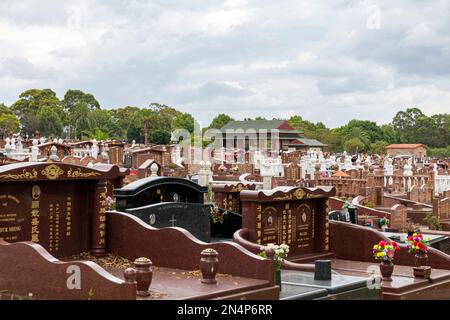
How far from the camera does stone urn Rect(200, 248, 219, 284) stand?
11516 mm

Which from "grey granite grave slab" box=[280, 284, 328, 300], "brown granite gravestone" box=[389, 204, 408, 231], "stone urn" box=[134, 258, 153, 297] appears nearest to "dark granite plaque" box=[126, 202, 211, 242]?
"grey granite grave slab" box=[280, 284, 328, 300]

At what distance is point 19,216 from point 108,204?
452 cm

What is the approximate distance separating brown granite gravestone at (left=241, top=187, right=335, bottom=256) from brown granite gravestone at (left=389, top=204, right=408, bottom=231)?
9.18 m

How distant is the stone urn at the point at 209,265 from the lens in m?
11.5

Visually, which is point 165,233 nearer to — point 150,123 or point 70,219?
point 70,219

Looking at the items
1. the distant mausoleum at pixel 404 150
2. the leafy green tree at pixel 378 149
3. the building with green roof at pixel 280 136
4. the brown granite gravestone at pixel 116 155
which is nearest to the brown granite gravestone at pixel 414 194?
the brown granite gravestone at pixel 116 155

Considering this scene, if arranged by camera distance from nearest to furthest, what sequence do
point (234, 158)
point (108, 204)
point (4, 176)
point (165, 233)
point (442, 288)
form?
point (4, 176) < point (165, 233) < point (442, 288) < point (108, 204) < point (234, 158)

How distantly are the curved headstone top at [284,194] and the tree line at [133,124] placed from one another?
47870mm

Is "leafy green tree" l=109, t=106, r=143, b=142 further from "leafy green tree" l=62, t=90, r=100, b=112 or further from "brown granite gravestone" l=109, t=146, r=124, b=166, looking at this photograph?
"brown granite gravestone" l=109, t=146, r=124, b=166

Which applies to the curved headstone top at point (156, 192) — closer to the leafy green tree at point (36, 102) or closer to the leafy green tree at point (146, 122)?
the leafy green tree at point (146, 122)

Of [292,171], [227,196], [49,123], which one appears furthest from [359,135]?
[227,196]
